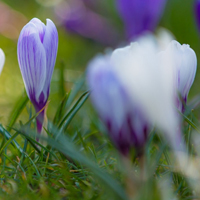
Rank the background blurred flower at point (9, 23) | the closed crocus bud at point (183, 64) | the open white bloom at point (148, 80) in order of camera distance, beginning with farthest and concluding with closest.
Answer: the background blurred flower at point (9, 23)
the closed crocus bud at point (183, 64)
the open white bloom at point (148, 80)

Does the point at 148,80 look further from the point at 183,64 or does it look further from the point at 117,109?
the point at 183,64

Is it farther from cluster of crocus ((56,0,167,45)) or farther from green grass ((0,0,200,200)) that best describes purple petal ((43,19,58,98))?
cluster of crocus ((56,0,167,45))

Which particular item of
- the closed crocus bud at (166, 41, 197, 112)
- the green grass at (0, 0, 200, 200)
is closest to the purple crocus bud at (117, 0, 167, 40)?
the green grass at (0, 0, 200, 200)

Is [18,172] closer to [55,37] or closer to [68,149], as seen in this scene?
[68,149]

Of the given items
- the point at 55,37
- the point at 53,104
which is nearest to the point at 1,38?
the point at 53,104

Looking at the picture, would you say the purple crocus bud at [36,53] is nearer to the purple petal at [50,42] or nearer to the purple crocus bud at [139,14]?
the purple petal at [50,42]

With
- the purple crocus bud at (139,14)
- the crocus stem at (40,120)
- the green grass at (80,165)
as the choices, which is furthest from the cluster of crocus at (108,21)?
the crocus stem at (40,120)
